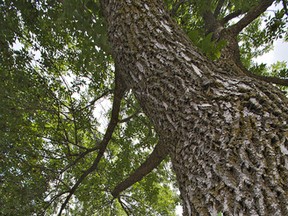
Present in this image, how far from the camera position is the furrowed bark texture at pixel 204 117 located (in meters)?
0.77

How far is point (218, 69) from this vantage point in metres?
1.30

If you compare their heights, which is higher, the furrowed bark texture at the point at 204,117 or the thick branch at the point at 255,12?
the thick branch at the point at 255,12

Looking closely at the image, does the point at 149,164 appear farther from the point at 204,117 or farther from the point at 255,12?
the point at 204,117

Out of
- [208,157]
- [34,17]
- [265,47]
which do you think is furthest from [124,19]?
[265,47]

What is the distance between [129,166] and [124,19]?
3457 millimetres

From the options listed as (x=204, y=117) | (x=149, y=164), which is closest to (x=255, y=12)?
(x=149, y=164)

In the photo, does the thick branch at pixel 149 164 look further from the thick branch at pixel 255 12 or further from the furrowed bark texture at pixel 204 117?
the furrowed bark texture at pixel 204 117

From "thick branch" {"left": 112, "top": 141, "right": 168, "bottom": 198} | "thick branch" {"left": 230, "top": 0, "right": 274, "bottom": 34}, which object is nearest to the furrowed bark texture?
"thick branch" {"left": 112, "top": 141, "right": 168, "bottom": 198}

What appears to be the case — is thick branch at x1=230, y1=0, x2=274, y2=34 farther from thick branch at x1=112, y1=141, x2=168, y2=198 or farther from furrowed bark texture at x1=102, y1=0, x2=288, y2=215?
furrowed bark texture at x1=102, y1=0, x2=288, y2=215

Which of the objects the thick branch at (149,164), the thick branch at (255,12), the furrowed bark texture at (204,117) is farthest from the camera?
the thick branch at (149,164)

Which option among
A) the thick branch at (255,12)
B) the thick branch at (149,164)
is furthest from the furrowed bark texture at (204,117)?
the thick branch at (255,12)

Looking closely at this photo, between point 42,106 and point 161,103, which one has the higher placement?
point 42,106

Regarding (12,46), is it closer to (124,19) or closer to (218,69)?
(124,19)

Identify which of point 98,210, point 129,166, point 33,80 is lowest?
point 98,210
